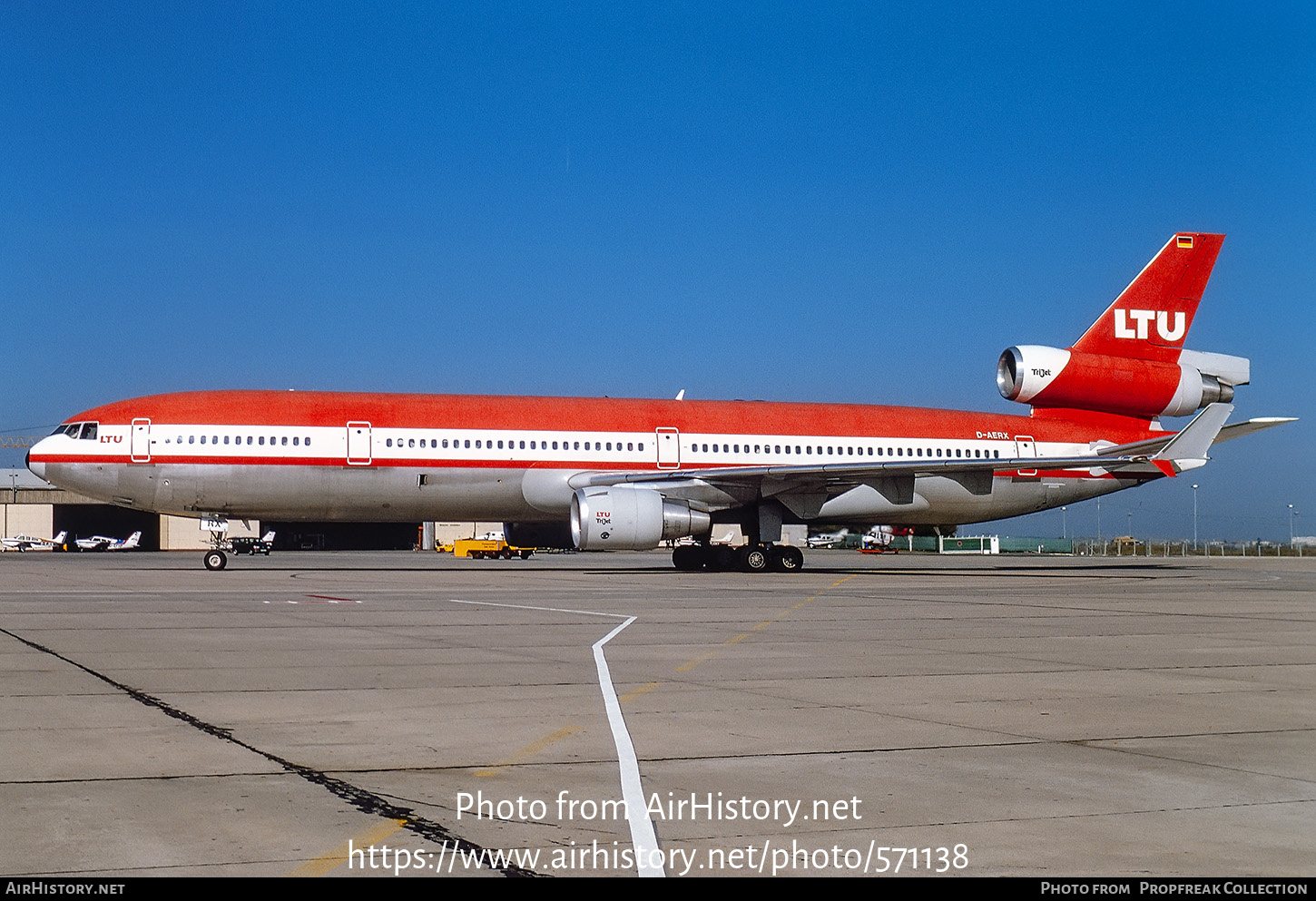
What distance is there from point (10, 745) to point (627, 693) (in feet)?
13.3

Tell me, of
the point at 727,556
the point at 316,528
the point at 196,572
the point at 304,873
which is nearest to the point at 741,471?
the point at 727,556

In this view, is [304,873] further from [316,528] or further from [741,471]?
Answer: [316,528]

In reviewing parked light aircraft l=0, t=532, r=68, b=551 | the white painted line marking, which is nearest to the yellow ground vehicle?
parked light aircraft l=0, t=532, r=68, b=551

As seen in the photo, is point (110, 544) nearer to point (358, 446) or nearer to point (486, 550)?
point (486, 550)

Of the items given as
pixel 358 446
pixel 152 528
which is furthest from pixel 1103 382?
pixel 152 528

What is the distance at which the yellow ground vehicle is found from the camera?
183 feet

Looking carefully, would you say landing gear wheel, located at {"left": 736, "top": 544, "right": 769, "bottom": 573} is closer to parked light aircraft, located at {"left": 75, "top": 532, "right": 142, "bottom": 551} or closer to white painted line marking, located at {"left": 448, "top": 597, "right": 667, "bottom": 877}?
white painted line marking, located at {"left": 448, "top": 597, "right": 667, "bottom": 877}

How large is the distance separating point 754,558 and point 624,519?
15.7 ft

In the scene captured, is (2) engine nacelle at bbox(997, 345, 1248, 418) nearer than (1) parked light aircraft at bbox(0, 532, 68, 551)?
Yes

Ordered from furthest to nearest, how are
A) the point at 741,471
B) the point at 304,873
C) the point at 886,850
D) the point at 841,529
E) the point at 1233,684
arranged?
the point at 841,529 < the point at 741,471 < the point at 1233,684 < the point at 886,850 < the point at 304,873

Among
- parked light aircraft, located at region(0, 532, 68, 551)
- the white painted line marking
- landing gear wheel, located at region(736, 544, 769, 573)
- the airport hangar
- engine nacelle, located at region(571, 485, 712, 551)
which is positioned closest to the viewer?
the white painted line marking

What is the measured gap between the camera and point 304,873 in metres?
4.30

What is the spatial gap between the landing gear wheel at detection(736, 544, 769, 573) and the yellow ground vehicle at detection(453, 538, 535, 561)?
84.6 feet

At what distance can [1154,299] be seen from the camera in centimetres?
3319
